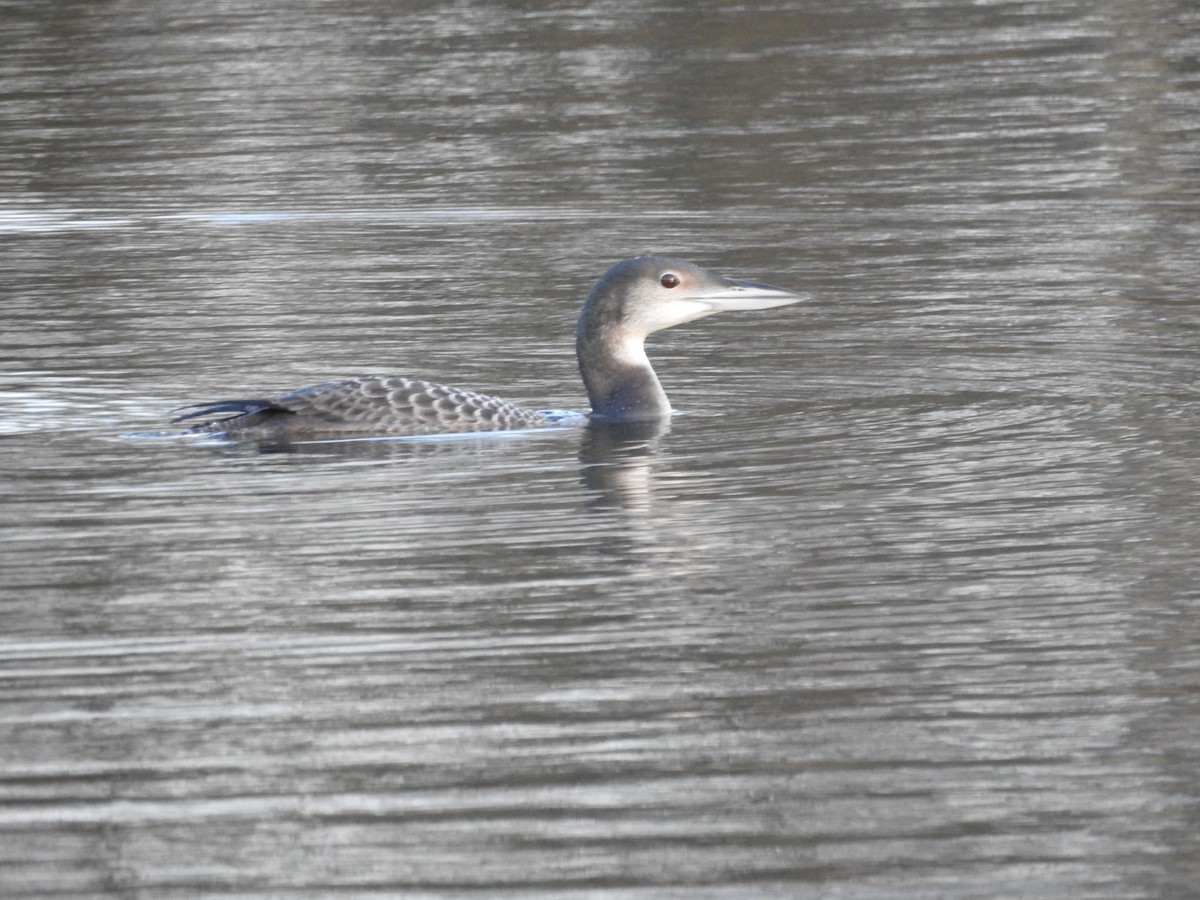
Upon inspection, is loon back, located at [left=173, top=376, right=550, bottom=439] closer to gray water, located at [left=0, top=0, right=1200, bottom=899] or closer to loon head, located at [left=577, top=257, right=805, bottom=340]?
gray water, located at [left=0, top=0, right=1200, bottom=899]

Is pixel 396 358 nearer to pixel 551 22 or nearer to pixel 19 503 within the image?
pixel 19 503

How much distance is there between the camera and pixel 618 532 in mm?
8555

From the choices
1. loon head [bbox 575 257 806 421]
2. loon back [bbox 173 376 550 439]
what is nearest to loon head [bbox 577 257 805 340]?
loon head [bbox 575 257 806 421]

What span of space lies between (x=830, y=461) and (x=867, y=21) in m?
17.3

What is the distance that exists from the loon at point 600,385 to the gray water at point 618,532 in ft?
0.86

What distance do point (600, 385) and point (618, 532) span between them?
7.79 ft

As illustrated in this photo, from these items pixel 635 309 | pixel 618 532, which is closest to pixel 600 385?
pixel 635 309

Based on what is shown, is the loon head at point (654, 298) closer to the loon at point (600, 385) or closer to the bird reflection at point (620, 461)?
the loon at point (600, 385)

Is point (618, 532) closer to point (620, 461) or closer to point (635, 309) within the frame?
point (620, 461)

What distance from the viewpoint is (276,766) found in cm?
600

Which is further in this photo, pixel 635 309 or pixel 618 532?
pixel 635 309

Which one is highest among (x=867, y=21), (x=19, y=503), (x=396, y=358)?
(x=19, y=503)

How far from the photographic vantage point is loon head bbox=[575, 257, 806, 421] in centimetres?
1088

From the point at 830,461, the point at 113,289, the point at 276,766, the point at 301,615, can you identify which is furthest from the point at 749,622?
the point at 113,289
